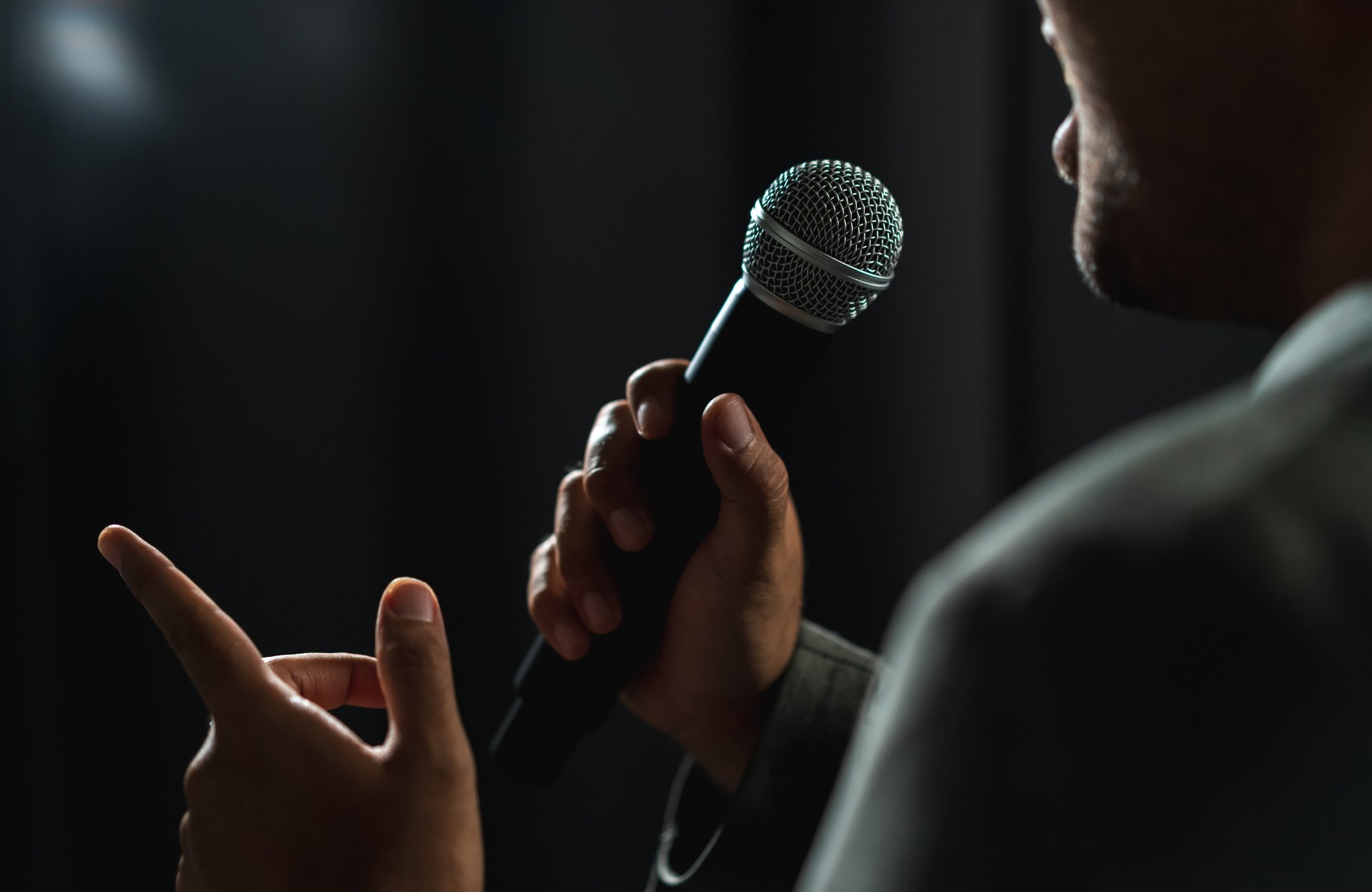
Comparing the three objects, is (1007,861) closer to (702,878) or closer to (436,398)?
(702,878)

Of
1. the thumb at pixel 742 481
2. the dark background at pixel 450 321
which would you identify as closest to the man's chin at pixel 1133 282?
the thumb at pixel 742 481

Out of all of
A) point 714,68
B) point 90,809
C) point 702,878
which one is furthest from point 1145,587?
point 714,68

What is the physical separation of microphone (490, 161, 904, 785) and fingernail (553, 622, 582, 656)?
10mm

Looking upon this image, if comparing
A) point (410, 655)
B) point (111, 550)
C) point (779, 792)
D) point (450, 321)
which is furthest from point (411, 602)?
point (450, 321)

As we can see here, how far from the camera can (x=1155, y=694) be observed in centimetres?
24

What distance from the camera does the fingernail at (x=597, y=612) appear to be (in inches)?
31.4

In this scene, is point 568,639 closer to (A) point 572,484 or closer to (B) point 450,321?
(A) point 572,484

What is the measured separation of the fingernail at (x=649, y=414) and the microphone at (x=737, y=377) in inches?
0.6

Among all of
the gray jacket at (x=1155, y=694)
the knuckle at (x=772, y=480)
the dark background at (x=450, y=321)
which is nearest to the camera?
the gray jacket at (x=1155, y=694)

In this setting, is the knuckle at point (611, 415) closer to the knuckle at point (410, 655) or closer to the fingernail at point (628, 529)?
the fingernail at point (628, 529)

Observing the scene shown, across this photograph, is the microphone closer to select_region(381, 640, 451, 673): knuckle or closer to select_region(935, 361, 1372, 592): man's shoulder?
select_region(381, 640, 451, 673): knuckle

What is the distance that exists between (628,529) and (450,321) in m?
1.02

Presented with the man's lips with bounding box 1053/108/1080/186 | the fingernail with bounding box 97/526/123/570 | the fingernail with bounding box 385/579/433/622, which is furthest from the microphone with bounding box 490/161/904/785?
the fingernail with bounding box 97/526/123/570

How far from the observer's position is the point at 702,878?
2.90 ft
